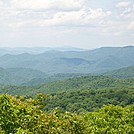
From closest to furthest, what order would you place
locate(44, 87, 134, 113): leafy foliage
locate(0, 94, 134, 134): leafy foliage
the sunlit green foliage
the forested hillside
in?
locate(0, 94, 134, 134): leafy foliage → the sunlit green foliage → locate(44, 87, 134, 113): leafy foliage → the forested hillside

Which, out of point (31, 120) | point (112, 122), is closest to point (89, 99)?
point (112, 122)

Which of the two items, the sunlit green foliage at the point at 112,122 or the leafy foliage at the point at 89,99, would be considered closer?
the sunlit green foliage at the point at 112,122

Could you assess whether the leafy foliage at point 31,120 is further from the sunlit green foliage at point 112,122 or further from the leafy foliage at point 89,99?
the leafy foliage at point 89,99

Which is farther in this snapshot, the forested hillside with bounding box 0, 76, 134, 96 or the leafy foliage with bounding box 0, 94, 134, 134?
the forested hillside with bounding box 0, 76, 134, 96

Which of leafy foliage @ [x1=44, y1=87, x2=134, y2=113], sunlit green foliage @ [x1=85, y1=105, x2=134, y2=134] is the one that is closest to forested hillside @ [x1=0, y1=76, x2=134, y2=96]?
leafy foliage @ [x1=44, y1=87, x2=134, y2=113]

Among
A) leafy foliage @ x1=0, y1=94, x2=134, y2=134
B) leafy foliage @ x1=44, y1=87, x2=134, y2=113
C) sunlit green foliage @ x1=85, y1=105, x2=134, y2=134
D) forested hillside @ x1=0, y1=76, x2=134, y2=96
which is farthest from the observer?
forested hillside @ x1=0, y1=76, x2=134, y2=96

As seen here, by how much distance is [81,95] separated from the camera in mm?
83688

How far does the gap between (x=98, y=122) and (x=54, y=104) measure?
181 feet

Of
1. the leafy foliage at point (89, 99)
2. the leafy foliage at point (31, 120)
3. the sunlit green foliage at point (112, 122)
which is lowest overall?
the leafy foliage at point (89, 99)

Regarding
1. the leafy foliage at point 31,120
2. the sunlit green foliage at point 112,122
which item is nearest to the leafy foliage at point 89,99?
the sunlit green foliage at point 112,122

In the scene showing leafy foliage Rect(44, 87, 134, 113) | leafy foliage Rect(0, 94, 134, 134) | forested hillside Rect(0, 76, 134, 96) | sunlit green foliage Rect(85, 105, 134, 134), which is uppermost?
leafy foliage Rect(0, 94, 134, 134)

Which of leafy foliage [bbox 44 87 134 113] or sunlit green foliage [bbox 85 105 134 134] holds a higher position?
sunlit green foliage [bbox 85 105 134 134]

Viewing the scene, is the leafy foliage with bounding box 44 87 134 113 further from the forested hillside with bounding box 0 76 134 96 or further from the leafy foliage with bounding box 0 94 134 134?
the leafy foliage with bounding box 0 94 134 134

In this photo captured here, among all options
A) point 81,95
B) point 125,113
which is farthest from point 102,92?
point 125,113
